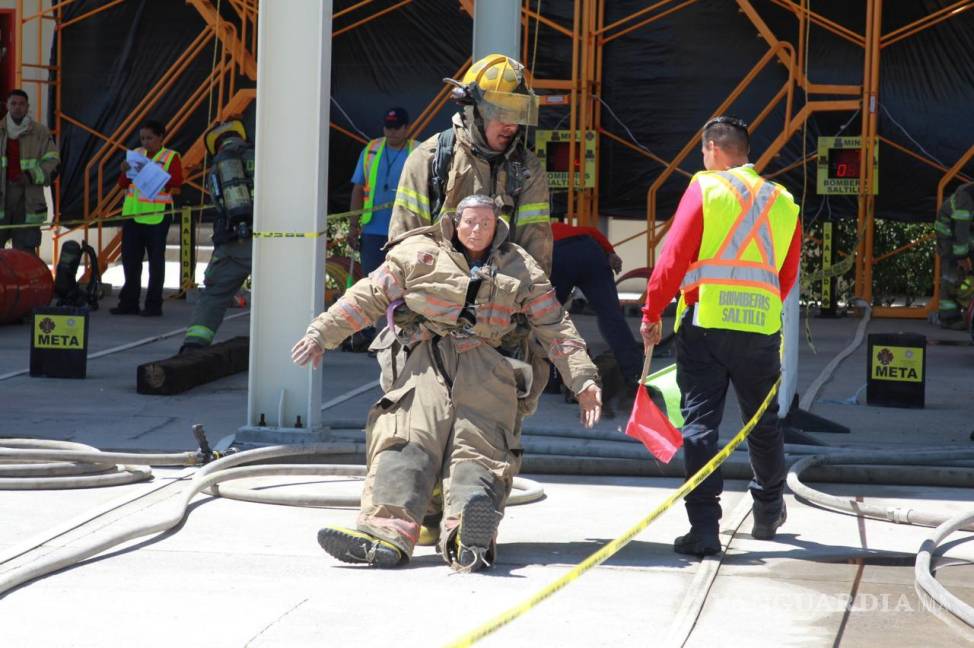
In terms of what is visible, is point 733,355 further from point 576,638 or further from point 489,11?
point 489,11

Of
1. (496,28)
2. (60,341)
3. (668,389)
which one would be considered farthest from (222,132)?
(668,389)

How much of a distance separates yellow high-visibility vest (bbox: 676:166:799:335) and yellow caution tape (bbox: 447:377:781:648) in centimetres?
31

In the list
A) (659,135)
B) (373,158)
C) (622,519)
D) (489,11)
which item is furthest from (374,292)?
(659,135)

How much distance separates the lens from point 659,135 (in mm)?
15883

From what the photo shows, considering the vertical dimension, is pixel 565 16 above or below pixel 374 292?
above

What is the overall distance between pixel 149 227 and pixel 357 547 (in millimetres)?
9420

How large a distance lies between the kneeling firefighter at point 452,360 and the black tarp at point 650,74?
34.3 feet

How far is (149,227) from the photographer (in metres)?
14.1

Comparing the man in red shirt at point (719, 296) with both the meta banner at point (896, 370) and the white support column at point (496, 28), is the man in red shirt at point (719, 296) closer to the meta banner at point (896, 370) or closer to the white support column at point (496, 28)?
the white support column at point (496, 28)

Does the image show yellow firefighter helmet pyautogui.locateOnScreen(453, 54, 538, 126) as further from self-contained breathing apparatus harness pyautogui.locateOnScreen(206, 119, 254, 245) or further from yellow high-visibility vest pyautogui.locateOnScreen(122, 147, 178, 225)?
yellow high-visibility vest pyautogui.locateOnScreen(122, 147, 178, 225)

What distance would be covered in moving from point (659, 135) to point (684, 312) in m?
10.4

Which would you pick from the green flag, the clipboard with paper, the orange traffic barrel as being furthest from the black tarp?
the green flag

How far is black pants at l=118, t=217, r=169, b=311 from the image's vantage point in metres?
14.1

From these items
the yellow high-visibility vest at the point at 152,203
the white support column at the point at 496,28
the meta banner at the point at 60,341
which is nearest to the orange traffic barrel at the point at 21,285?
the yellow high-visibility vest at the point at 152,203
